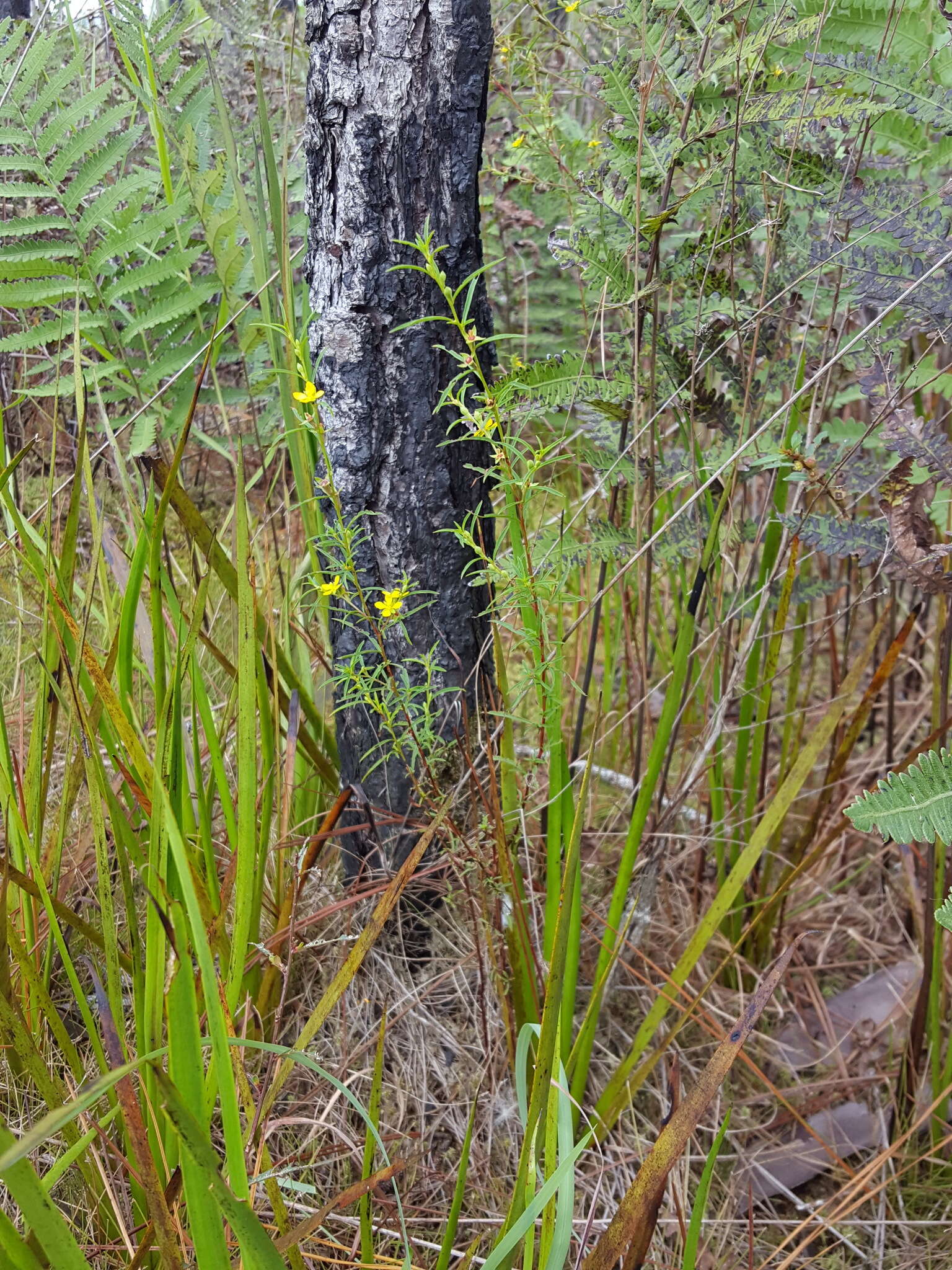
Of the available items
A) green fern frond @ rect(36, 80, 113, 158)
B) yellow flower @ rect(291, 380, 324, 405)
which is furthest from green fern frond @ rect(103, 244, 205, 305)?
yellow flower @ rect(291, 380, 324, 405)

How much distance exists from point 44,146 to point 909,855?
2.15 metres

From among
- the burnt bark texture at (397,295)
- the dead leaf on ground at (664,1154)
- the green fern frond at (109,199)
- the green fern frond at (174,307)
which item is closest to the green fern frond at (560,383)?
the burnt bark texture at (397,295)

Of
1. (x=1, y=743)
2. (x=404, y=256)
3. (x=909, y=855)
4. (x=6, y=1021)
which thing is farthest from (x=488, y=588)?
(x=909, y=855)

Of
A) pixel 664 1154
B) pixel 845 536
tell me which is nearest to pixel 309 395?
pixel 845 536

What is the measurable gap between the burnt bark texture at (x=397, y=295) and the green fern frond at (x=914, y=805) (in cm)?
44

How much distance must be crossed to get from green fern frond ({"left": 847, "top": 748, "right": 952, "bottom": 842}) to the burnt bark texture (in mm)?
444

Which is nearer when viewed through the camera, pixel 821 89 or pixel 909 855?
pixel 821 89

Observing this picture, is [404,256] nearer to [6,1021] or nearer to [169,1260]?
[6,1021]

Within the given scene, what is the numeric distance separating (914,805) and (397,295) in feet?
2.77

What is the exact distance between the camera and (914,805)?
2.84ft

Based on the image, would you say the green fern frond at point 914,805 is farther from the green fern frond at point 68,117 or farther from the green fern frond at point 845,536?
the green fern frond at point 68,117

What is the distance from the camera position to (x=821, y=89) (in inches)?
38.6

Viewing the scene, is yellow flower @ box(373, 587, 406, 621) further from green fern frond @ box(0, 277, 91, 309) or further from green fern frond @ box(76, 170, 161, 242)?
green fern frond @ box(76, 170, 161, 242)

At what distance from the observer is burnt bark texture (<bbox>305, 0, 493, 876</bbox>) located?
3.49 ft
